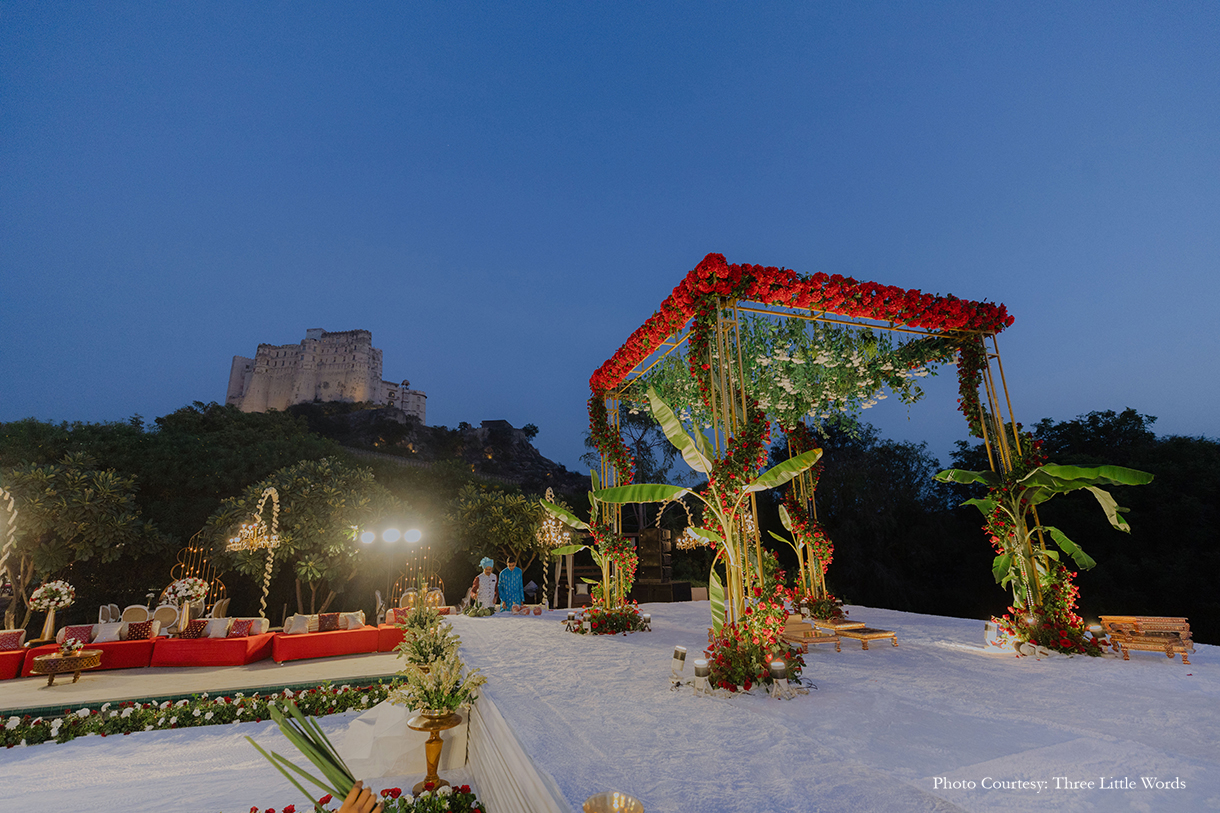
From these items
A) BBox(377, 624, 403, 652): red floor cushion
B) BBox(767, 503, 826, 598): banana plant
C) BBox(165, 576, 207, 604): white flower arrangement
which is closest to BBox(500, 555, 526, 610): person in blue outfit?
BBox(377, 624, 403, 652): red floor cushion

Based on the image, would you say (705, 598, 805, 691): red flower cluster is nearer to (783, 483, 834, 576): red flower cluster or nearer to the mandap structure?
the mandap structure

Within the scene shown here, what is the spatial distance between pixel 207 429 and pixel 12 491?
1268cm

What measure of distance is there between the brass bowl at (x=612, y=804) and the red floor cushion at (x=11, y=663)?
12.5 meters

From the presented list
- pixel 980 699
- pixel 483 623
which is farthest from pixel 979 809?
pixel 483 623

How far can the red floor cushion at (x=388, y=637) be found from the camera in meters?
10.7

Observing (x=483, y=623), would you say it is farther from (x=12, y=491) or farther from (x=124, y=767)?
(x=12, y=491)

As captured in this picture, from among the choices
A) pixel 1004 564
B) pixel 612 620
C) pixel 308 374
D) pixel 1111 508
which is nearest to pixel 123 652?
pixel 612 620

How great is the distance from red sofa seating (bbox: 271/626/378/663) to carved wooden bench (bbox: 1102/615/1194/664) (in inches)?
479

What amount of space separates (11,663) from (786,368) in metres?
14.4

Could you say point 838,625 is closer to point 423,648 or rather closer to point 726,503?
point 726,503

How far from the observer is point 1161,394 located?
5595 inches

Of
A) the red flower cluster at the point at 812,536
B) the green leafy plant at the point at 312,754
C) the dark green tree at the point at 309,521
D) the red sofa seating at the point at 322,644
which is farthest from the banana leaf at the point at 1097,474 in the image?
the dark green tree at the point at 309,521

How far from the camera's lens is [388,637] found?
35.4 feet

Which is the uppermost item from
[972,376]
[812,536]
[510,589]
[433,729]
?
[972,376]
